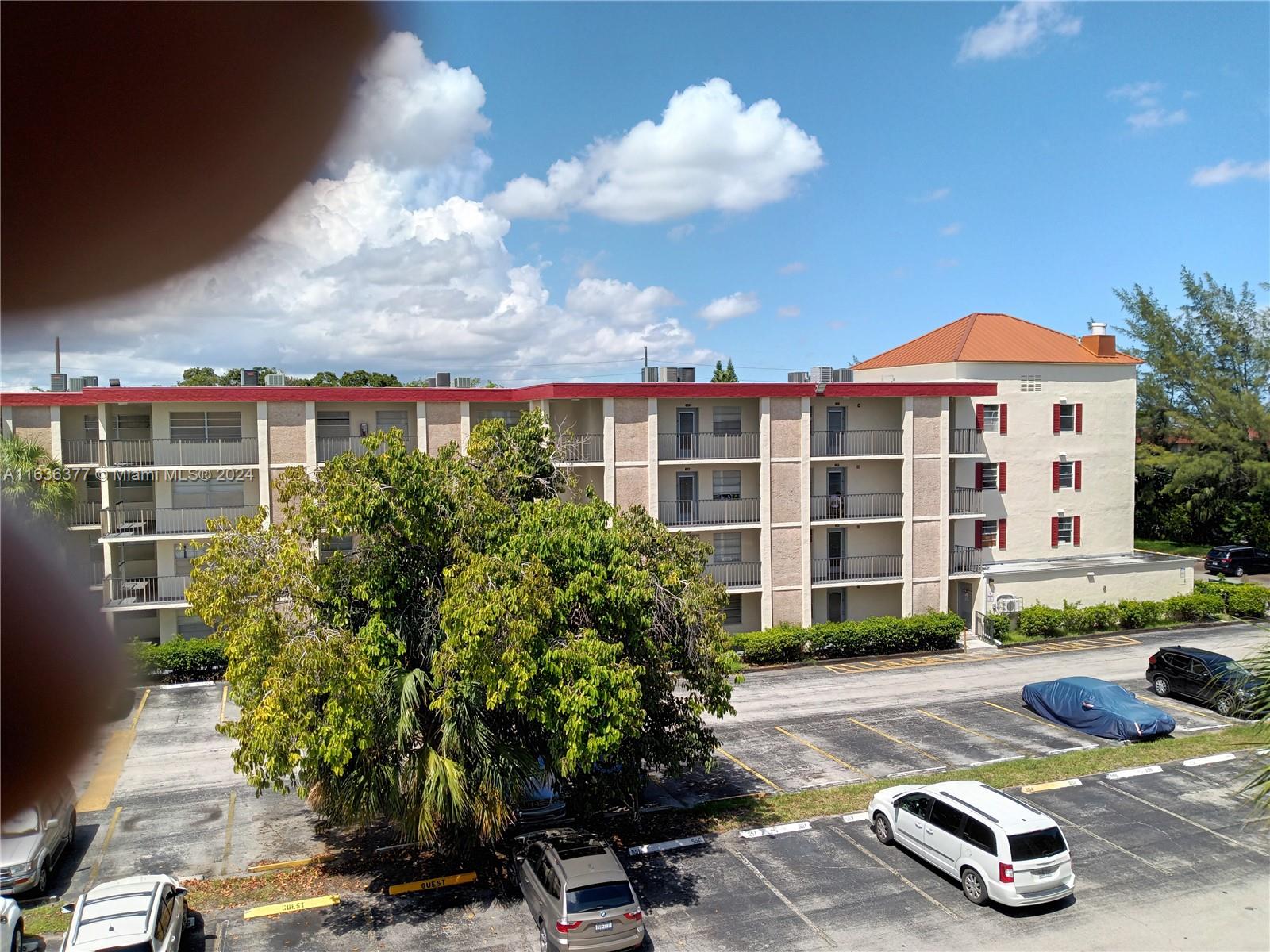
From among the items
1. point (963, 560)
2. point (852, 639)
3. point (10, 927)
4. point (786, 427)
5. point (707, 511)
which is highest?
point (786, 427)

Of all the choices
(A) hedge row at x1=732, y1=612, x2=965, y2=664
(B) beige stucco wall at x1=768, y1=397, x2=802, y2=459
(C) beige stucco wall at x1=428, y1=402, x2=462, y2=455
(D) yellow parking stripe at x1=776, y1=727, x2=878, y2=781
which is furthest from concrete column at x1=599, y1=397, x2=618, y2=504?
(D) yellow parking stripe at x1=776, y1=727, x2=878, y2=781

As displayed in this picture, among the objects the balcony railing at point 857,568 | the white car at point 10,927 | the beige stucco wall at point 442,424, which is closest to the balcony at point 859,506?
the balcony railing at point 857,568

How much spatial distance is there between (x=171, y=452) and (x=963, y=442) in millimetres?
29872

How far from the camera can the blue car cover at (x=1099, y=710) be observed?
25.6 m

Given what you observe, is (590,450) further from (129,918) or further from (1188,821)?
(129,918)

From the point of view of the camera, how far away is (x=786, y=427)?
36.8 meters

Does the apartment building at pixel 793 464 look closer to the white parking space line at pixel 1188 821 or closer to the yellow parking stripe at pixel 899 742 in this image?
the yellow parking stripe at pixel 899 742

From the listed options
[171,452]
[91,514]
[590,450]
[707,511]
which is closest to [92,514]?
[91,514]

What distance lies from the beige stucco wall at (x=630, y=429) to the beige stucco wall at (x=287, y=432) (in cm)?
1090

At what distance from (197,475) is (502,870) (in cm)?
2058

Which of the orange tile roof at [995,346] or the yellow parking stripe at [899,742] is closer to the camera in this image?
the yellow parking stripe at [899,742]

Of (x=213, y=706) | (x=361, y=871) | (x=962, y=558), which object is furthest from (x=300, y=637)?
(x=962, y=558)

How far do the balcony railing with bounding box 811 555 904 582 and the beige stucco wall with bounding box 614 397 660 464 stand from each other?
8.32 meters

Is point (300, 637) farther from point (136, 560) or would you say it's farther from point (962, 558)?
point (962, 558)
